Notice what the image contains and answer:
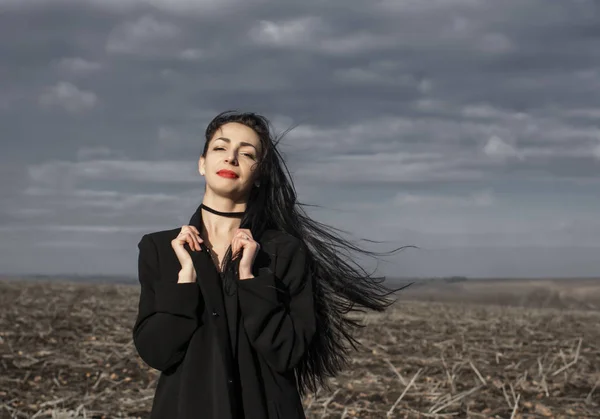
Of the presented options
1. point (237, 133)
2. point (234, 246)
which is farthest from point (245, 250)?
point (237, 133)

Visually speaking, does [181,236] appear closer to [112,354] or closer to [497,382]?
[497,382]

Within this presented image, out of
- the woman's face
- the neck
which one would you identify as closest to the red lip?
the woman's face

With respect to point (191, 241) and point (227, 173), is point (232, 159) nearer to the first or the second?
point (227, 173)

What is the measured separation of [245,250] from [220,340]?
0.45 meters

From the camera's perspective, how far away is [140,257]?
13.5 ft

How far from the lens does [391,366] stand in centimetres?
861

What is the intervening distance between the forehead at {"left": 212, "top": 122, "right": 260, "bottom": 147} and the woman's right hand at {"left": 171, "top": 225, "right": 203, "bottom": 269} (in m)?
0.54

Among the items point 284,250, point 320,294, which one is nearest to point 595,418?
point 320,294

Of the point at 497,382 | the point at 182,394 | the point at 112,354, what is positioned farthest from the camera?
the point at 112,354

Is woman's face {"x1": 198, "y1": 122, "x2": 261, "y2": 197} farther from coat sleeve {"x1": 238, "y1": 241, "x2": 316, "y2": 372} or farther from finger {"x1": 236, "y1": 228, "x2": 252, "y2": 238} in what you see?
coat sleeve {"x1": 238, "y1": 241, "x2": 316, "y2": 372}

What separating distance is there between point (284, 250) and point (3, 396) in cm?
520

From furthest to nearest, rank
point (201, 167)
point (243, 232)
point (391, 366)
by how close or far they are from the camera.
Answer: point (391, 366) → point (201, 167) → point (243, 232)

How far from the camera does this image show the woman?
3.79 meters

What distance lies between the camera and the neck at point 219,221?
414 cm
